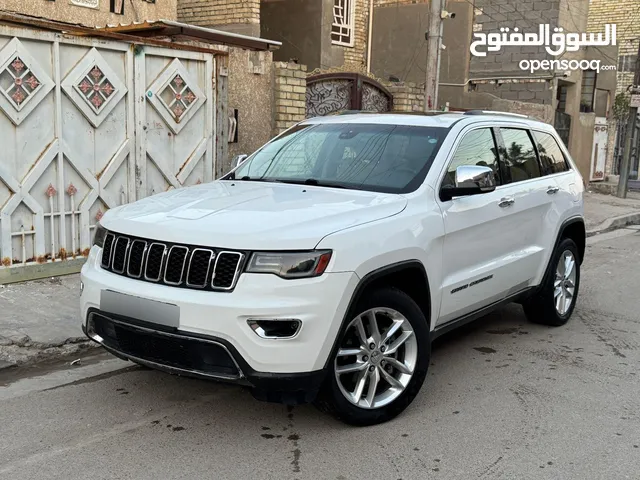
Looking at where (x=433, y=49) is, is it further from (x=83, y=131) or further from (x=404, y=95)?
(x=83, y=131)

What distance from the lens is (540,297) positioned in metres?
6.08

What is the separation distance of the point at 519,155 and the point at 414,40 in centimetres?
1324

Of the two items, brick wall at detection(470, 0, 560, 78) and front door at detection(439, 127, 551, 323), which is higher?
brick wall at detection(470, 0, 560, 78)

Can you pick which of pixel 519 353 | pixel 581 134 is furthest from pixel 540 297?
pixel 581 134

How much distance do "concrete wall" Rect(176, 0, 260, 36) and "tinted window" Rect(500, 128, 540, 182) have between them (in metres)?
8.11

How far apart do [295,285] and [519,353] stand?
277 cm

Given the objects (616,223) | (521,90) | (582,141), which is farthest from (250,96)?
(582,141)

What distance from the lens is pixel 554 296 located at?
6160 millimetres

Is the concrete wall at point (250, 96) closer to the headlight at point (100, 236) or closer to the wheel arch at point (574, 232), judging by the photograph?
the wheel arch at point (574, 232)

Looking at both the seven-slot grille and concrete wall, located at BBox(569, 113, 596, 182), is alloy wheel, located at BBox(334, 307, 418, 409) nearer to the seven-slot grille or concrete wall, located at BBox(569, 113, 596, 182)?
the seven-slot grille

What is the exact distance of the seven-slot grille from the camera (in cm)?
356

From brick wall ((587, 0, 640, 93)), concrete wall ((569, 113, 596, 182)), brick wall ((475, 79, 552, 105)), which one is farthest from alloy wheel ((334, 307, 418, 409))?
brick wall ((587, 0, 640, 93))

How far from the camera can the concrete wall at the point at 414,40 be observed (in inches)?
707

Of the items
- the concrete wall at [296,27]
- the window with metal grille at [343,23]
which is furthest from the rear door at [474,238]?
the window with metal grille at [343,23]
